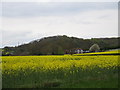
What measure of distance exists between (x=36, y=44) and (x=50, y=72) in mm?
144459

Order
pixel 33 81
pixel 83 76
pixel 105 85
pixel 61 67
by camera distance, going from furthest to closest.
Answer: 1. pixel 61 67
2. pixel 83 76
3. pixel 33 81
4. pixel 105 85

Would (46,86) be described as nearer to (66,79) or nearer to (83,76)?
(66,79)

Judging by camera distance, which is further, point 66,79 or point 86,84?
point 66,79

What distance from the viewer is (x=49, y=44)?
158750 millimetres

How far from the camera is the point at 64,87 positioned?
1215cm

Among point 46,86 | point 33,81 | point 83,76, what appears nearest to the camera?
point 46,86

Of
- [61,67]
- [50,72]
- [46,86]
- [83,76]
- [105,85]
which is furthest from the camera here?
[61,67]

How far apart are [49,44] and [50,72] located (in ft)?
466

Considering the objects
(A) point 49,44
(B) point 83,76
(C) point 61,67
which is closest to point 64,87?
(B) point 83,76

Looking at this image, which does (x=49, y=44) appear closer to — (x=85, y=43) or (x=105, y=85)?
(x=85, y=43)

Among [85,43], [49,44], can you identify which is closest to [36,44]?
[49,44]

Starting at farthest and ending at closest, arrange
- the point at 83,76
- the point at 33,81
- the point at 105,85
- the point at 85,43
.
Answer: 1. the point at 85,43
2. the point at 83,76
3. the point at 33,81
4. the point at 105,85

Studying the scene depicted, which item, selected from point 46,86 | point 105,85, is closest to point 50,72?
point 46,86

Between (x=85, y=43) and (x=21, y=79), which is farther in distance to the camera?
(x=85, y=43)
